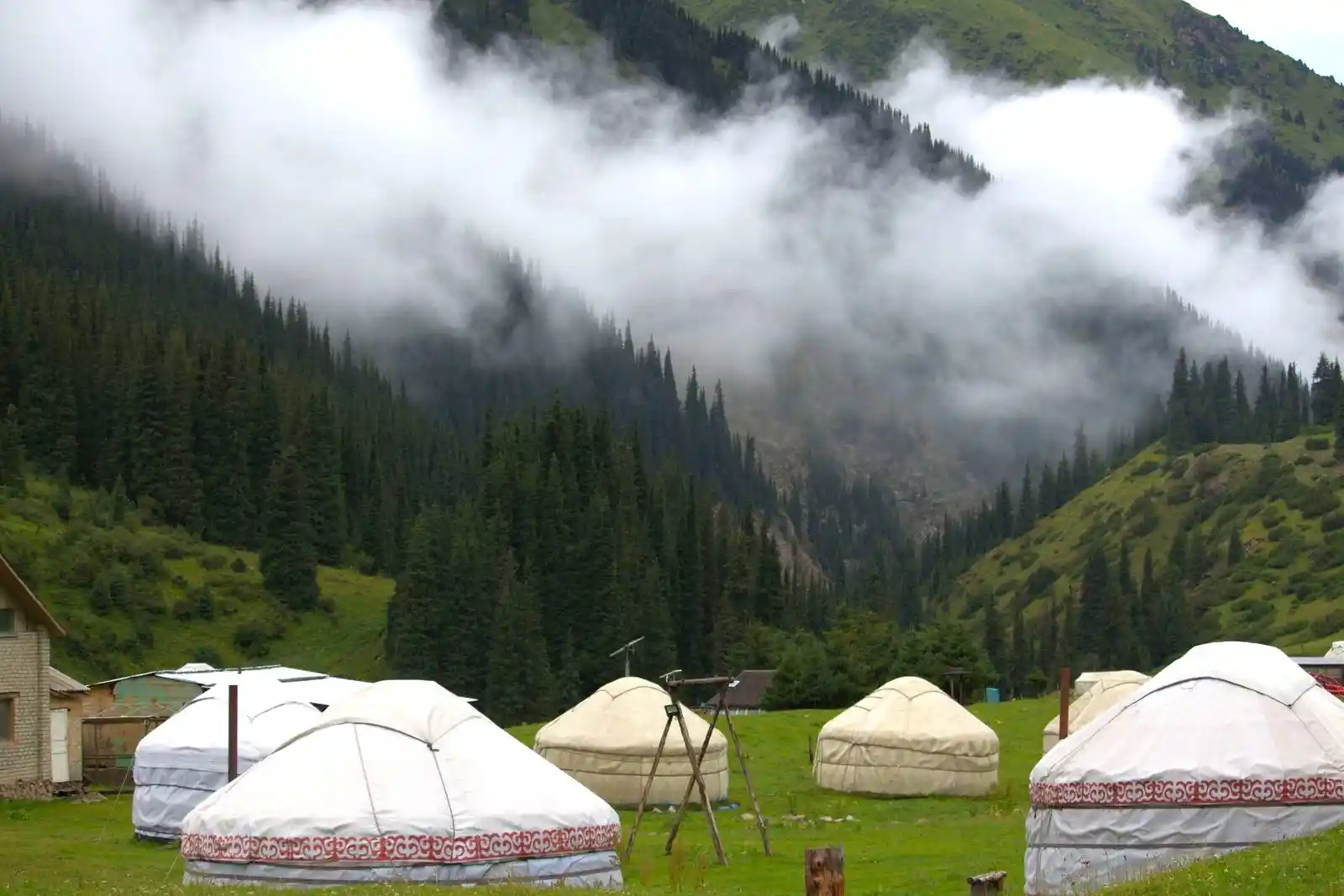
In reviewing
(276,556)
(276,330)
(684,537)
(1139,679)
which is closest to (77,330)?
(276,556)

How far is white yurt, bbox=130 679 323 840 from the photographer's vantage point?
3017 centimetres

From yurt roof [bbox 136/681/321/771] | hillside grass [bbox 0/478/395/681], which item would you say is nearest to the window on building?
yurt roof [bbox 136/681/321/771]

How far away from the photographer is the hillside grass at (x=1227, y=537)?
5108 inches

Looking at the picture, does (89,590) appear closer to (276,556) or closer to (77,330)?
(276,556)

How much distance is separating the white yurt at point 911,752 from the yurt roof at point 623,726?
11.4ft

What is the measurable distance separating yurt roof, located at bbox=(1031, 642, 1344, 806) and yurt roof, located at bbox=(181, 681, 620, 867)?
5.66 metres

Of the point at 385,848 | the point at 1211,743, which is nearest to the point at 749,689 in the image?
the point at 1211,743

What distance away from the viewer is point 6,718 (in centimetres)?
3903

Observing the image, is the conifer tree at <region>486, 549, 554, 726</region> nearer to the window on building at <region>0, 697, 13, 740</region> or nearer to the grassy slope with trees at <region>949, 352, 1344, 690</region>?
the window on building at <region>0, 697, 13, 740</region>

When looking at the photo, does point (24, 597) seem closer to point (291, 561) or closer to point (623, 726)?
point (623, 726)

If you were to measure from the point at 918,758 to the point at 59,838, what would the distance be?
18056 mm

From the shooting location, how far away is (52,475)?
324 feet

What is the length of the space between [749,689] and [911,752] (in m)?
51.5

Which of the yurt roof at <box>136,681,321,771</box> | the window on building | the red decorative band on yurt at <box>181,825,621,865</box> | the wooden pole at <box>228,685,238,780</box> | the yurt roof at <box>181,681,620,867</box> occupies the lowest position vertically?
the window on building
